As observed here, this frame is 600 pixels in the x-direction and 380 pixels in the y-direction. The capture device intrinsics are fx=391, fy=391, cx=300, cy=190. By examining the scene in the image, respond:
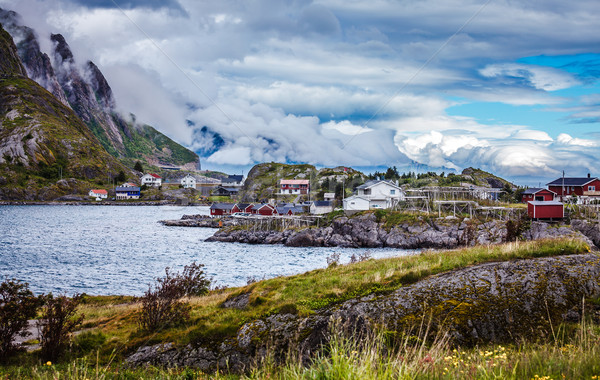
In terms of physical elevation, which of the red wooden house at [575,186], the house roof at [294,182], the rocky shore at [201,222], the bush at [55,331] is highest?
the house roof at [294,182]

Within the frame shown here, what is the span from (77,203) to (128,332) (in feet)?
589

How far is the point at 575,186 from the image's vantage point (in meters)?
85.4

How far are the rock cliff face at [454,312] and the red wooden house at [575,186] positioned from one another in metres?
84.8

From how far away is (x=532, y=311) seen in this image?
10211mm

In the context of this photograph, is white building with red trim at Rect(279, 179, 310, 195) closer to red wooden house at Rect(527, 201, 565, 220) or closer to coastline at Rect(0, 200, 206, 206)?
coastline at Rect(0, 200, 206, 206)

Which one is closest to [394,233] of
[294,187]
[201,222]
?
[201,222]

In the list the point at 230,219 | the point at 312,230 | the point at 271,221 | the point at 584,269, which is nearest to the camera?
the point at 584,269

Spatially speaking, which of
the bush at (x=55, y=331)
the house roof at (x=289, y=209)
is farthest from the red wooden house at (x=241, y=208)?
the bush at (x=55, y=331)

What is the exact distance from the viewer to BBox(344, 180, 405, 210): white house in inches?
3558

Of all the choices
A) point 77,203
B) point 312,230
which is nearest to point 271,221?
point 312,230

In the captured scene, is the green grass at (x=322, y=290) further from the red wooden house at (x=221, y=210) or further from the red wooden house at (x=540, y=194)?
the red wooden house at (x=221, y=210)

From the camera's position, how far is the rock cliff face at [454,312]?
33.2ft

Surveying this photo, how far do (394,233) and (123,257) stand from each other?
149 feet

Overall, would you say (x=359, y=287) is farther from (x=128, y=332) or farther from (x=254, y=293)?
(x=128, y=332)
